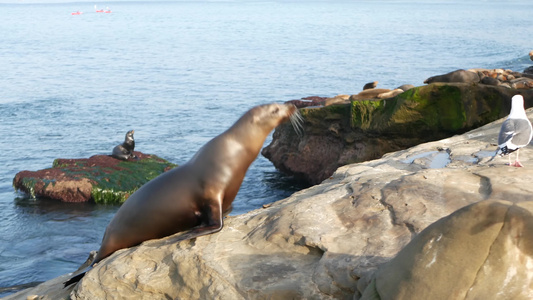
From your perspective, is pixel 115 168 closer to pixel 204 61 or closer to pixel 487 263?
pixel 487 263

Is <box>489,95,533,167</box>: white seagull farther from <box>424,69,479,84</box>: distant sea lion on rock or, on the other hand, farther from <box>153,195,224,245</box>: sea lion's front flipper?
<box>424,69,479,84</box>: distant sea lion on rock

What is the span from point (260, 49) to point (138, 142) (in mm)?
25113

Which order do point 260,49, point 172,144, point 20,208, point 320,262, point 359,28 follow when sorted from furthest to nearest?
point 359,28
point 260,49
point 172,144
point 20,208
point 320,262

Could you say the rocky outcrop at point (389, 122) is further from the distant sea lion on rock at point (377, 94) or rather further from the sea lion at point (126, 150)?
the sea lion at point (126, 150)

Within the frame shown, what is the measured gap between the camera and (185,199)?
5.53 meters

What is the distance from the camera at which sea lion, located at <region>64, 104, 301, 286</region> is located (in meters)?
5.53

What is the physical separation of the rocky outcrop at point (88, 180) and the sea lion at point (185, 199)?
662 centimetres

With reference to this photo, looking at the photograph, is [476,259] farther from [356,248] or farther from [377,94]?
[377,94]

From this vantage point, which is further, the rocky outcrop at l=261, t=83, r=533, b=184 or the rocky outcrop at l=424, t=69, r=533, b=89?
the rocky outcrop at l=424, t=69, r=533, b=89

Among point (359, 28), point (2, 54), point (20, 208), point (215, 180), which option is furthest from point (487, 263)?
point (359, 28)

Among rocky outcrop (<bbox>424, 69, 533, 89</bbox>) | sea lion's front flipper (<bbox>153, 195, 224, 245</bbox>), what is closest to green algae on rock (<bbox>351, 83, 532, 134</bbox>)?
rocky outcrop (<bbox>424, 69, 533, 89</bbox>)

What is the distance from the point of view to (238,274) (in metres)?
4.46

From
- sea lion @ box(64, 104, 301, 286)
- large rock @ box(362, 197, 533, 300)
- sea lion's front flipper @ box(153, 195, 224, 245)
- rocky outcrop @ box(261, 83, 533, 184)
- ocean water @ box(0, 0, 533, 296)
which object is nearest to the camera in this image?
large rock @ box(362, 197, 533, 300)

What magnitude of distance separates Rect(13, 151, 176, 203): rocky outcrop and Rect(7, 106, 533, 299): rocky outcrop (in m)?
6.53
